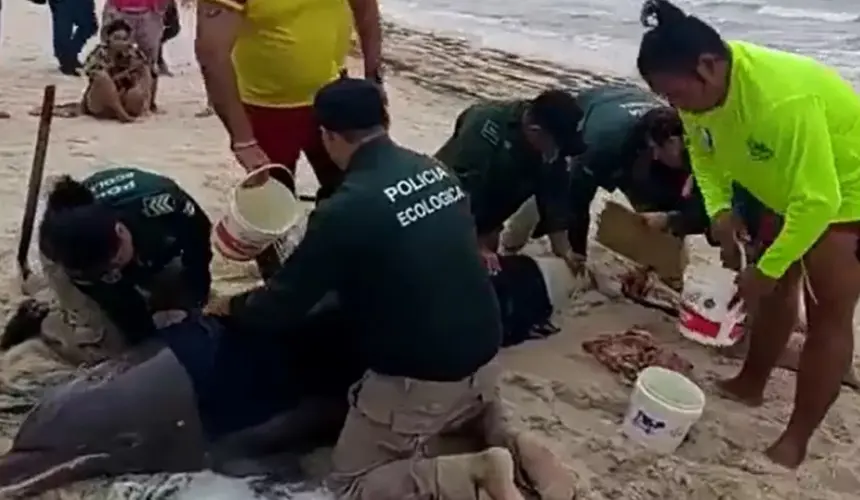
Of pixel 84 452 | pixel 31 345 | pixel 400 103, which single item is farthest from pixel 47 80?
pixel 84 452

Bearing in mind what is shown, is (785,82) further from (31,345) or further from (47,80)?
(47,80)

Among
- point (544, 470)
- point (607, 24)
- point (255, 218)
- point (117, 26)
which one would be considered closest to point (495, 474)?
point (544, 470)

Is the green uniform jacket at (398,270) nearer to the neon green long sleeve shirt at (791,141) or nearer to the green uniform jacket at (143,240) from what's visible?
the green uniform jacket at (143,240)

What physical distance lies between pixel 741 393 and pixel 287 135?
1241mm

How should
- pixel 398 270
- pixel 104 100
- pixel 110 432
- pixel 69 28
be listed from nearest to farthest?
pixel 398 270 < pixel 110 432 < pixel 104 100 < pixel 69 28

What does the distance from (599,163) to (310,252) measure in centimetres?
141

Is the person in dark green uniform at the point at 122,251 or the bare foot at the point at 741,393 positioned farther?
the bare foot at the point at 741,393

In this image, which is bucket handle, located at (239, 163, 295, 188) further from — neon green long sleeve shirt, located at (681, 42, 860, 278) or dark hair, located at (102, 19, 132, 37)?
dark hair, located at (102, 19, 132, 37)

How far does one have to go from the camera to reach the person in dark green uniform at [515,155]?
3270 mm

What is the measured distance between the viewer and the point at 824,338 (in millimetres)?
2744

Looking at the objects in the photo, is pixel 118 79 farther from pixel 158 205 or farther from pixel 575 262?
pixel 158 205

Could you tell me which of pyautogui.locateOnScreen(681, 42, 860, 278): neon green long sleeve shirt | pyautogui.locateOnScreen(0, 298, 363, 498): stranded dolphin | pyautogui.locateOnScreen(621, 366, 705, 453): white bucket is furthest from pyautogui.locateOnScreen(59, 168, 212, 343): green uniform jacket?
pyautogui.locateOnScreen(681, 42, 860, 278): neon green long sleeve shirt

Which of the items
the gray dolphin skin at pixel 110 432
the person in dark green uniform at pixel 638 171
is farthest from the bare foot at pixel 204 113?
the gray dolphin skin at pixel 110 432

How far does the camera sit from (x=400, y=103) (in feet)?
18.7
